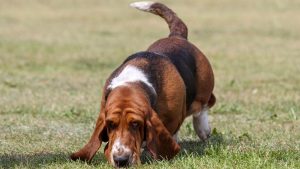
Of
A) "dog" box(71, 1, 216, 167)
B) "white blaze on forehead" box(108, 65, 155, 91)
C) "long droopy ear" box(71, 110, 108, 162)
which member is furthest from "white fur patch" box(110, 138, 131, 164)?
"white blaze on forehead" box(108, 65, 155, 91)

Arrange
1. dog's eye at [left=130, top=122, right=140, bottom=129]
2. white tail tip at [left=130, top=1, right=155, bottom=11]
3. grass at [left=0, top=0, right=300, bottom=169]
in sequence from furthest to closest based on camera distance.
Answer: white tail tip at [left=130, top=1, right=155, bottom=11]
grass at [left=0, top=0, right=300, bottom=169]
dog's eye at [left=130, top=122, right=140, bottom=129]

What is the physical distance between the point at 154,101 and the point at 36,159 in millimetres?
1284

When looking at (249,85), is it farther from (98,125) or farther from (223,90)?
(98,125)

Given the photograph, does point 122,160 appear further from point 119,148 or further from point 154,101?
point 154,101

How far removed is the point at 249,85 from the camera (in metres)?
15.5

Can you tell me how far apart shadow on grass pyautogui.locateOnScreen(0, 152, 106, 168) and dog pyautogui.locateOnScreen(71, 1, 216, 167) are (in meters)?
0.31

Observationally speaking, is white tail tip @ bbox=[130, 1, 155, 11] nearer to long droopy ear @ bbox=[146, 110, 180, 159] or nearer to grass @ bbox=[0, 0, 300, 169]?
grass @ bbox=[0, 0, 300, 169]

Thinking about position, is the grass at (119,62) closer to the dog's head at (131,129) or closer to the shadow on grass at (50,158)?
the shadow on grass at (50,158)

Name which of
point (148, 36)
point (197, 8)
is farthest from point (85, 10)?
point (148, 36)

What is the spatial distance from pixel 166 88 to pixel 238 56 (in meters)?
12.1

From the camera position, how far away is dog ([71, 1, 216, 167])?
708 cm

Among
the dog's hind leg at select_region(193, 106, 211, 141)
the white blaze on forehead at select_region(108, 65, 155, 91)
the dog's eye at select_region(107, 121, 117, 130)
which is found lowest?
the dog's hind leg at select_region(193, 106, 211, 141)

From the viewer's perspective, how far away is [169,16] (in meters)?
9.91

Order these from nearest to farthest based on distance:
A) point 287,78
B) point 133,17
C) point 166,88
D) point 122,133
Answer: point 122,133, point 166,88, point 287,78, point 133,17
